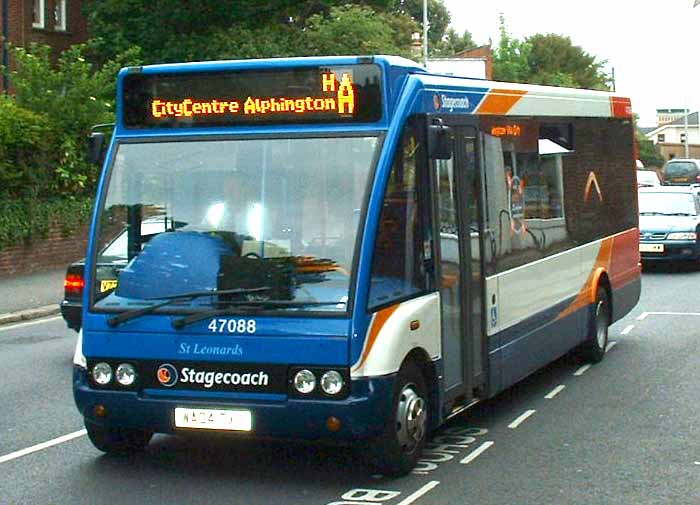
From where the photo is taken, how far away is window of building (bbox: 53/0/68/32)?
44094 millimetres

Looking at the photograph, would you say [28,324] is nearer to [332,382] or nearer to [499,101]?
[499,101]

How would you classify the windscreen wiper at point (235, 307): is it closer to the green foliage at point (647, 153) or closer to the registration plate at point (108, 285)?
the registration plate at point (108, 285)

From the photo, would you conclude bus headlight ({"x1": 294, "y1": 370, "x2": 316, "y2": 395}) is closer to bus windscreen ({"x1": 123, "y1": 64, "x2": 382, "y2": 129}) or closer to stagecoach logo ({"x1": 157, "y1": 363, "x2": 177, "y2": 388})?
stagecoach logo ({"x1": 157, "y1": 363, "x2": 177, "y2": 388})

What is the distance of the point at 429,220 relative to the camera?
27.9ft

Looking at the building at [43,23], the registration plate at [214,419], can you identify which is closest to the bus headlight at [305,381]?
the registration plate at [214,419]

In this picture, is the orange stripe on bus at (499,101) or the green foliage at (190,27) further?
the green foliage at (190,27)

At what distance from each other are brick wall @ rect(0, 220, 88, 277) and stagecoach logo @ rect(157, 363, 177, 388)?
→ 679 inches

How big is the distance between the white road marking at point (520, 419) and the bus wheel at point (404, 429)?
1824 mm

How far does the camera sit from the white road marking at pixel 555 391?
11.5 metres

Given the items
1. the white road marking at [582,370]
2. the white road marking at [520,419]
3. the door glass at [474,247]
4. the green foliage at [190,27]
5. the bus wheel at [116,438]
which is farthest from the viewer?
the green foliage at [190,27]

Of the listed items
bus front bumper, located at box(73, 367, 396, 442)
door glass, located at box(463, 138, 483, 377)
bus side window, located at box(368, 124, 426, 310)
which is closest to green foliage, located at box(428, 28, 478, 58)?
door glass, located at box(463, 138, 483, 377)

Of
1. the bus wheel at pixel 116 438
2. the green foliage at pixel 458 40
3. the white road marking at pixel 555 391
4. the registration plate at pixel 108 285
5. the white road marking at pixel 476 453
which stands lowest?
the white road marking at pixel 555 391

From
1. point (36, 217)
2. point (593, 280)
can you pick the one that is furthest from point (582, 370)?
point (36, 217)

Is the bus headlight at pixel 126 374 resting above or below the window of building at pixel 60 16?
below
